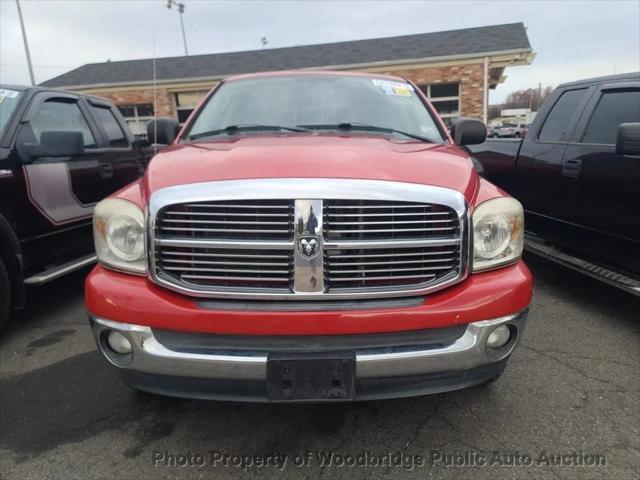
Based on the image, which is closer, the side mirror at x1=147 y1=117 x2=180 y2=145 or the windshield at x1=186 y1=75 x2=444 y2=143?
the windshield at x1=186 y1=75 x2=444 y2=143

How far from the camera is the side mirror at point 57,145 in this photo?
3.70m

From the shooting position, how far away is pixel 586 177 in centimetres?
378

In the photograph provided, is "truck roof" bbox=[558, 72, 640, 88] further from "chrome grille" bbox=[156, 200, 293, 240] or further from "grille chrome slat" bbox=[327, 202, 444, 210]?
"chrome grille" bbox=[156, 200, 293, 240]

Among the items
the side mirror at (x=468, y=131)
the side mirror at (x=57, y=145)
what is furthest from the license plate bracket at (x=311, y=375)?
the side mirror at (x=57, y=145)

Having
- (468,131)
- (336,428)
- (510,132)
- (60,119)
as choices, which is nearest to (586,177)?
(468,131)

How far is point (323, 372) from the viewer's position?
6.01 ft

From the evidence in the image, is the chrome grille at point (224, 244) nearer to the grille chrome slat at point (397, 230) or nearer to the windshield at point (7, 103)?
the grille chrome slat at point (397, 230)

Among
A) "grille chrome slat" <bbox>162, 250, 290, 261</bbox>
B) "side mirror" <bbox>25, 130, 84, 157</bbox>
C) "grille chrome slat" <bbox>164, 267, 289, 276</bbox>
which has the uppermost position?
"side mirror" <bbox>25, 130, 84, 157</bbox>

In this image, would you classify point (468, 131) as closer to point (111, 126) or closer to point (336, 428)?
point (336, 428)

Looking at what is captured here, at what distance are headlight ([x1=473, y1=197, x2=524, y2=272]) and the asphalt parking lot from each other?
0.91 meters

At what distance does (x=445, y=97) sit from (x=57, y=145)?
49.9ft

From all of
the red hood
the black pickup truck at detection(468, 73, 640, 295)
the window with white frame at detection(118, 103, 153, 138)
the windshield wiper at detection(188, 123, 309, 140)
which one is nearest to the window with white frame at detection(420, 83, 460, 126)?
the window with white frame at detection(118, 103, 153, 138)

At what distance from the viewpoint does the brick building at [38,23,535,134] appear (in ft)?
53.3

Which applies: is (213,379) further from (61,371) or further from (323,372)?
(61,371)
